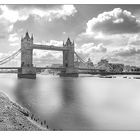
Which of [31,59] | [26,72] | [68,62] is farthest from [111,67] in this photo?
[26,72]

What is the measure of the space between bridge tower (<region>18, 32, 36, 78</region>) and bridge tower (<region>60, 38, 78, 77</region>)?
8861 millimetres

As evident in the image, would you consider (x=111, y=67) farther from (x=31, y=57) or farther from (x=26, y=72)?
(x=26, y=72)

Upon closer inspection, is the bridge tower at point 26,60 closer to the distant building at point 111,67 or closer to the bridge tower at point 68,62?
the bridge tower at point 68,62

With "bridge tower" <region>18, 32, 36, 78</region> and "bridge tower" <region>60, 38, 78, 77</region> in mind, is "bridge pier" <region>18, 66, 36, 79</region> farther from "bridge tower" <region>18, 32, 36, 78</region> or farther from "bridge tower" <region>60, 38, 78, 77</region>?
"bridge tower" <region>60, 38, 78, 77</region>

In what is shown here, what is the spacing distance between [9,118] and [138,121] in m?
4.70

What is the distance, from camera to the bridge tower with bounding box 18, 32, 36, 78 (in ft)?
121

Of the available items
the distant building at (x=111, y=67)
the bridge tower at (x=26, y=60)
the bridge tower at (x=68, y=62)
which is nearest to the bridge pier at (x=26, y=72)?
the bridge tower at (x=26, y=60)

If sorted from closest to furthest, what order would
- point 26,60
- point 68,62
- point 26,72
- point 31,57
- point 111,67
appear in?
point 26,72 < point 31,57 < point 26,60 < point 68,62 < point 111,67

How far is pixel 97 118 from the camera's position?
733 cm

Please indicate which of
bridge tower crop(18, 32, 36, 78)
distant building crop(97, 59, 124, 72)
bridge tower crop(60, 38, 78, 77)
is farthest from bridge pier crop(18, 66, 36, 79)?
distant building crop(97, 59, 124, 72)

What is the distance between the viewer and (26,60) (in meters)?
39.3

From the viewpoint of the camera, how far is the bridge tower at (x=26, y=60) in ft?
121

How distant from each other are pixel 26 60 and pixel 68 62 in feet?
37.7
